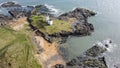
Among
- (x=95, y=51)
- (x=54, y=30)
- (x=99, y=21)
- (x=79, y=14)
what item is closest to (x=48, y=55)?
(x=54, y=30)

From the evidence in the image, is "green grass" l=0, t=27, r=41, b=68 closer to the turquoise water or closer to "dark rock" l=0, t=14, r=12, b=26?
"dark rock" l=0, t=14, r=12, b=26

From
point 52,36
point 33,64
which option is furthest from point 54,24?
point 33,64

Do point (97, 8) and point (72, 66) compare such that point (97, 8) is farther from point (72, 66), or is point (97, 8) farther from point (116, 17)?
point (72, 66)

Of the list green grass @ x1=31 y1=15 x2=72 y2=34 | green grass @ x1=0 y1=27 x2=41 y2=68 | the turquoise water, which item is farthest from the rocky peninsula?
green grass @ x1=0 y1=27 x2=41 y2=68

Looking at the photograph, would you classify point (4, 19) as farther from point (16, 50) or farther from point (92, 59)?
point (92, 59)

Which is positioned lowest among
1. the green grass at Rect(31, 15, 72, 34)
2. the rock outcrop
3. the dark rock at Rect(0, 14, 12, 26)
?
the rock outcrop
